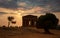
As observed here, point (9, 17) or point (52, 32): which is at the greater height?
point (9, 17)

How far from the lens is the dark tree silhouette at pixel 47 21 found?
58.3ft

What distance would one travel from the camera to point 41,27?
1788cm

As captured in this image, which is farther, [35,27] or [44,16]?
[44,16]

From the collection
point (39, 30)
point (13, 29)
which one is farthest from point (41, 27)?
point (13, 29)

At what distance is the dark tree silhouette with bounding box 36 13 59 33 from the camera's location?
699 inches

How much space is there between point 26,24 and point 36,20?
1142 mm

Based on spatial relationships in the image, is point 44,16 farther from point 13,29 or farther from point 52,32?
point 13,29

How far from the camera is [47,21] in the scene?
1819cm

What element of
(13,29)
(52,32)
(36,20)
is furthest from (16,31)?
(52,32)

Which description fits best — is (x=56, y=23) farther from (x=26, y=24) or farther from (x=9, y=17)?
(x=9, y=17)

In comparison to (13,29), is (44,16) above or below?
above

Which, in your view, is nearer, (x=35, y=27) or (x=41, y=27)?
(x=35, y=27)

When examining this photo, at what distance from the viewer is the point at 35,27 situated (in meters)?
16.7

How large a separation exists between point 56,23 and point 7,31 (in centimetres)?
473
